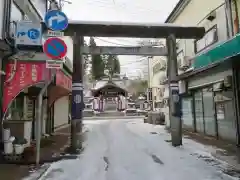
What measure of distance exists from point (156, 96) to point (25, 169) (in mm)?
29085

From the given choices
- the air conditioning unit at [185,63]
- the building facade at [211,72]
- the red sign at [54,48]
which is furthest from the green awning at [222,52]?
the air conditioning unit at [185,63]

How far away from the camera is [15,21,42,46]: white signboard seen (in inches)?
330

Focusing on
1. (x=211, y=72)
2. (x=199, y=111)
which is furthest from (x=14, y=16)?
(x=199, y=111)

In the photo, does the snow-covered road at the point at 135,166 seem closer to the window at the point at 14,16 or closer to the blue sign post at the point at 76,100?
the blue sign post at the point at 76,100

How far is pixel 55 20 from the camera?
6.95 meters

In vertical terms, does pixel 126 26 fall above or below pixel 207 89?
above

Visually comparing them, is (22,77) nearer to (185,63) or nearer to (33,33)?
(33,33)

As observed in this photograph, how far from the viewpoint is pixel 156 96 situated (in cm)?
3472

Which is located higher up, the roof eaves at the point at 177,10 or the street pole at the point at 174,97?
the roof eaves at the point at 177,10

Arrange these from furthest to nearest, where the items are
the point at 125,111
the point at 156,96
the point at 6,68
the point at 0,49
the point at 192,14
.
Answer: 1. the point at 125,111
2. the point at 156,96
3. the point at 192,14
4. the point at 6,68
5. the point at 0,49

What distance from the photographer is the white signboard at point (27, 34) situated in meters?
8.39

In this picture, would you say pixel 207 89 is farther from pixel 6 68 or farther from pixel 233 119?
pixel 6 68

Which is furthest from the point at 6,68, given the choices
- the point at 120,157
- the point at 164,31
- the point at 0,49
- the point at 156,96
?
the point at 156,96

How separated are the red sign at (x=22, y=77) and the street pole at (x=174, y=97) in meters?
5.15
